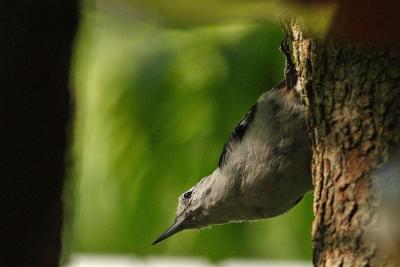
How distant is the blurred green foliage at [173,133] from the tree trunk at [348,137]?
→ 249 cm

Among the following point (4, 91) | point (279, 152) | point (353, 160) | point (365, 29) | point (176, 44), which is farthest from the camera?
point (176, 44)

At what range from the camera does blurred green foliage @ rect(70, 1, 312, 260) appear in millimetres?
4965

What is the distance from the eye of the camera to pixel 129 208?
5.27m

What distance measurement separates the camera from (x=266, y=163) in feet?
11.4

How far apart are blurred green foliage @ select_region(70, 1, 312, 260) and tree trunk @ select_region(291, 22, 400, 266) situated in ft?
8.16

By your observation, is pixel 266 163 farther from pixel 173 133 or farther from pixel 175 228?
pixel 173 133

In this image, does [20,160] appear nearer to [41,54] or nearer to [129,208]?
[41,54]

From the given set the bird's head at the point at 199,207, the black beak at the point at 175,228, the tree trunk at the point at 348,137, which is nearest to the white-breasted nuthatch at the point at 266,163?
the bird's head at the point at 199,207

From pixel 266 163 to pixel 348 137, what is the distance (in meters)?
1.22

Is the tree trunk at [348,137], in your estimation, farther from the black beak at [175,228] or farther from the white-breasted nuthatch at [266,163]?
the black beak at [175,228]

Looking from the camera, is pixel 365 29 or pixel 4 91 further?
pixel 365 29

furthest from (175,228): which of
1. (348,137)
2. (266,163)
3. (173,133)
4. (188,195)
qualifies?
(348,137)

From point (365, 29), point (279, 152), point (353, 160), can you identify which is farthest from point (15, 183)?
point (279, 152)

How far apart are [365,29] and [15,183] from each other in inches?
21.9
